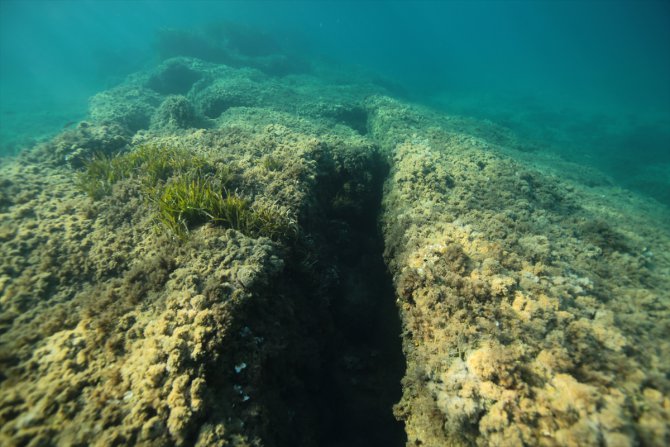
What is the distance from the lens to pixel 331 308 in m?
5.63

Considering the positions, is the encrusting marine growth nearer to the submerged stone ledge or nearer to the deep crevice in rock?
the submerged stone ledge

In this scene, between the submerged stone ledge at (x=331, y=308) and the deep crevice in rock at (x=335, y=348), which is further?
the deep crevice in rock at (x=335, y=348)

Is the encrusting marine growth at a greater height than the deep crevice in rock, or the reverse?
the encrusting marine growth

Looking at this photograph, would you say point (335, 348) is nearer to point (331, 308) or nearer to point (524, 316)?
point (331, 308)

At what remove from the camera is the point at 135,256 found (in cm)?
462

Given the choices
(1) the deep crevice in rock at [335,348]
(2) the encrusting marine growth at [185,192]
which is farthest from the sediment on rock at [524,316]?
(2) the encrusting marine growth at [185,192]

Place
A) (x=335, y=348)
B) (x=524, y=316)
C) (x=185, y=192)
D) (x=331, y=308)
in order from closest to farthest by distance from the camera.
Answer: (x=524, y=316), (x=185, y=192), (x=335, y=348), (x=331, y=308)

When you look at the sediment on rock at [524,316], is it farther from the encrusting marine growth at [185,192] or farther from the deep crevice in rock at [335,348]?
the encrusting marine growth at [185,192]

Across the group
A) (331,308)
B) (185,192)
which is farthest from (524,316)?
(185,192)

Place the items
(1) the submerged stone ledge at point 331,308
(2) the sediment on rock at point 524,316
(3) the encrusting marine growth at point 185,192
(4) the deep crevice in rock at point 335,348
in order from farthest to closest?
(3) the encrusting marine growth at point 185,192 < (4) the deep crevice in rock at point 335,348 < (1) the submerged stone ledge at point 331,308 < (2) the sediment on rock at point 524,316

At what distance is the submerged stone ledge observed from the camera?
9.54 feet

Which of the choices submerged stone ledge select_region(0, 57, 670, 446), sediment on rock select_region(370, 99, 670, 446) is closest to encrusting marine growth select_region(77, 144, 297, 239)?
submerged stone ledge select_region(0, 57, 670, 446)

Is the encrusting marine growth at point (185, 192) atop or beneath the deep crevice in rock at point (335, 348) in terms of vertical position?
atop

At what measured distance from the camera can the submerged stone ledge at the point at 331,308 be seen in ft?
9.54
